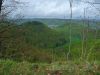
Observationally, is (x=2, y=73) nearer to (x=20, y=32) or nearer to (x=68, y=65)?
(x=68, y=65)

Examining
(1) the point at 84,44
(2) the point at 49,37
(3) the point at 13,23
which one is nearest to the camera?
(1) the point at 84,44

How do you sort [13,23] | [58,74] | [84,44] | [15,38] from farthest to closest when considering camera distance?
1. [15,38]
2. [13,23]
3. [84,44]
4. [58,74]

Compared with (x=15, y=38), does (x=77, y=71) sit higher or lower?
higher

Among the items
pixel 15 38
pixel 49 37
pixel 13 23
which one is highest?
pixel 13 23

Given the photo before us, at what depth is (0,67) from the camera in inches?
256

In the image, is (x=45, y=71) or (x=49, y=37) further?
(x=49, y=37)

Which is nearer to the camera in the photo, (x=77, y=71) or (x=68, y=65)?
(x=77, y=71)

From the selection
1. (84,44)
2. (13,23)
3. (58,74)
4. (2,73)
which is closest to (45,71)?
(58,74)

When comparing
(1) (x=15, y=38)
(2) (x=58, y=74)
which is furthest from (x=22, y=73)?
(1) (x=15, y=38)

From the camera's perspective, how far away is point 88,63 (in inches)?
265

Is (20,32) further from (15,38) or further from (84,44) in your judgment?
(84,44)

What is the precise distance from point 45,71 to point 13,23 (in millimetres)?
14359

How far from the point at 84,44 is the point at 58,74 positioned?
197 centimetres

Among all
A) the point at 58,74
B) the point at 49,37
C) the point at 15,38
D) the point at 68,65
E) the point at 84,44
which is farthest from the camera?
the point at 49,37
